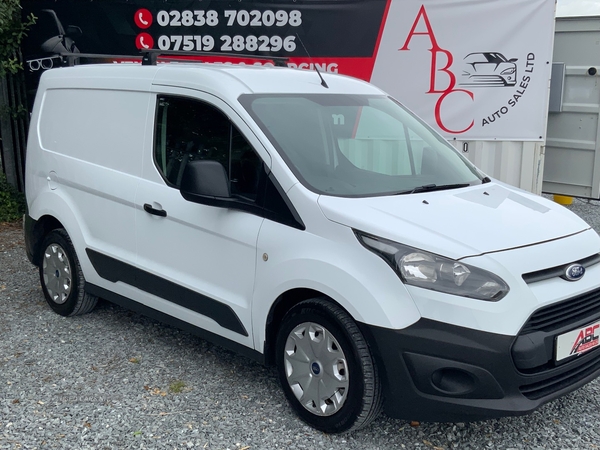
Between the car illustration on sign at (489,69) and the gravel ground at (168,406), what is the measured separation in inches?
163

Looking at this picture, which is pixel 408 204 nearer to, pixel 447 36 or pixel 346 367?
pixel 346 367

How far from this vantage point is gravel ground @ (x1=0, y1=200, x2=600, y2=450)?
3465 mm

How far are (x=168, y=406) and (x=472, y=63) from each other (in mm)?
5267

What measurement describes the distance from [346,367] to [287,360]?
419mm

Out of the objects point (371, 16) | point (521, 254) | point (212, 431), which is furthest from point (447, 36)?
point (212, 431)

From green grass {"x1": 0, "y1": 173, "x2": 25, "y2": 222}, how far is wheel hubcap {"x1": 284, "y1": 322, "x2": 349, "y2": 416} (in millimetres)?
6585

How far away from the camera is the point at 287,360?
3553mm

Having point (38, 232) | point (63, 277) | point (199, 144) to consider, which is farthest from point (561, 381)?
point (38, 232)

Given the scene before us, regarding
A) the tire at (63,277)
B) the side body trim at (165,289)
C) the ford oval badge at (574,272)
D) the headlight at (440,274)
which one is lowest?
the tire at (63,277)

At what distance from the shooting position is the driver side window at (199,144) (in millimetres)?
3713

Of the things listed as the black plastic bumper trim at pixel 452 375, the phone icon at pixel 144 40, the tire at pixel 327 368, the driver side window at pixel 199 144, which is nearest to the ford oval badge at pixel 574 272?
the black plastic bumper trim at pixel 452 375

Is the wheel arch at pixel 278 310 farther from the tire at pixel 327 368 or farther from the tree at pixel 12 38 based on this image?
the tree at pixel 12 38

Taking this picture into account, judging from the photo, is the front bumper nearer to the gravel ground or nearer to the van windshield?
the gravel ground

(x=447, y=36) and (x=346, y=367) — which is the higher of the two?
(x=447, y=36)
